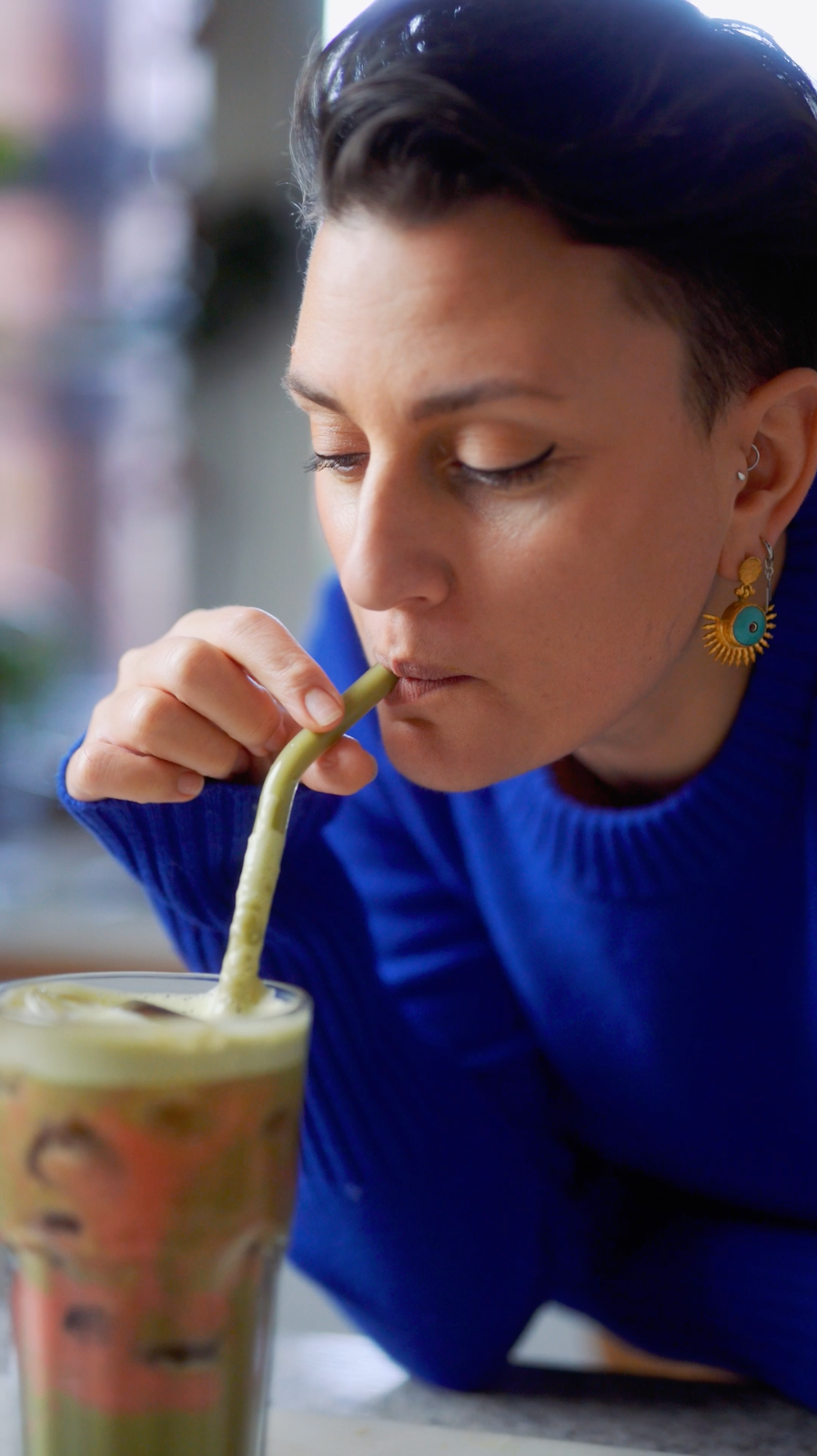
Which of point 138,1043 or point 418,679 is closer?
point 138,1043

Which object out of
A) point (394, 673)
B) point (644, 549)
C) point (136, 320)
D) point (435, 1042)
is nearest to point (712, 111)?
point (644, 549)

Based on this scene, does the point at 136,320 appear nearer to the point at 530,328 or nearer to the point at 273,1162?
the point at 530,328

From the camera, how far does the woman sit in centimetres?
85

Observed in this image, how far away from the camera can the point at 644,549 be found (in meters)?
0.90

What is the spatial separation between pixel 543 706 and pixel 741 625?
0.62 feet

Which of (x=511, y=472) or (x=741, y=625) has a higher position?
(x=511, y=472)

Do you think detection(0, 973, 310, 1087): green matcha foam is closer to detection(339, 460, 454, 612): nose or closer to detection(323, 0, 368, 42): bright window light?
detection(339, 460, 454, 612): nose

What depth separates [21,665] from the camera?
2861 millimetres

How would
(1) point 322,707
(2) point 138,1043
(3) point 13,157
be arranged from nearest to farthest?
(2) point 138,1043 < (1) point 322,707 < (3) point 13,157

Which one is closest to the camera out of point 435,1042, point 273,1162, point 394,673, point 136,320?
point 273,1162

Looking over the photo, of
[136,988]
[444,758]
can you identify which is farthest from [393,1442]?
[444,758]

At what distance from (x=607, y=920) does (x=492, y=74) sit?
0.62m

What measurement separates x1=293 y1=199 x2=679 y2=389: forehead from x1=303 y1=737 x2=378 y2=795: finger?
245 millimetres

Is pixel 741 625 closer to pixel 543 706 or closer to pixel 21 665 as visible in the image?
pixel 543 706
